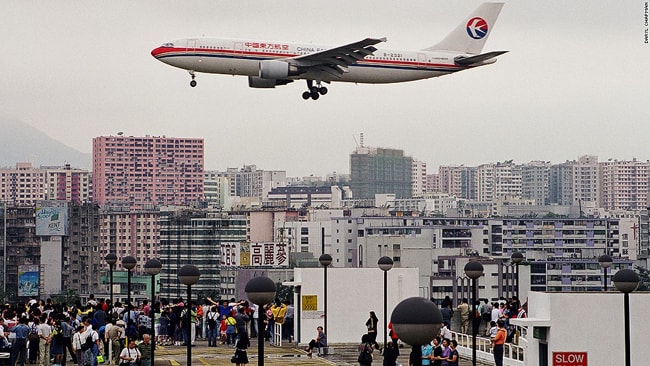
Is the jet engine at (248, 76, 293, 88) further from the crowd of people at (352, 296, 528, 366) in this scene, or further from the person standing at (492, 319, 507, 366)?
the person standing at (492, 319, 507, 366)

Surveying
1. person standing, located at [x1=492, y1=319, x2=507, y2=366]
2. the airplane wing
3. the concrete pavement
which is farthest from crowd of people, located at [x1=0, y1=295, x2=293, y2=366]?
the airplane wing

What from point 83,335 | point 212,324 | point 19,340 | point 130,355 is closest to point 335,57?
point 212,324

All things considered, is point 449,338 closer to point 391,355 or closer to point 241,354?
point 391,355

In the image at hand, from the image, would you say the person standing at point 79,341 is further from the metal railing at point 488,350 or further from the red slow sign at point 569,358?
the red slow sign at point 569,358

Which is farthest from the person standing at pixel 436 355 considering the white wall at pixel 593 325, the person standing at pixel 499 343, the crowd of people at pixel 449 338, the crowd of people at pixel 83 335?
the crowd of people at pixel 83 335

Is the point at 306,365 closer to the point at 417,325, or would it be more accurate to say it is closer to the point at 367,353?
the point at 367,353

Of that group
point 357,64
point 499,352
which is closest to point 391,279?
point 499,352
